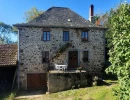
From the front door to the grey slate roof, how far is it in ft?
10.2

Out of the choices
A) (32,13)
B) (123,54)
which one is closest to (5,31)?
(32,13)

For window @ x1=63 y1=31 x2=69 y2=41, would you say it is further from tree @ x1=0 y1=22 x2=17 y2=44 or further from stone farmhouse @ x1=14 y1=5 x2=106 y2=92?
tree @ x1=0 y1=22 x2=17 y2=44

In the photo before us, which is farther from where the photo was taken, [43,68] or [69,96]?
[43,68]

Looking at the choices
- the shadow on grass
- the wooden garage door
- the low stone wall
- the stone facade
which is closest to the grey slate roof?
the stone facade

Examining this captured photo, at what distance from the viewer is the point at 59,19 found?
20.1 meters

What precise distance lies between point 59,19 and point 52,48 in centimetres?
363

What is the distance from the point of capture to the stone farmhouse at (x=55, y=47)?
18547mm

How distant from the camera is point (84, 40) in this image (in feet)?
65.5

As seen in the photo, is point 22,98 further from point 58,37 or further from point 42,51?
point 58,37

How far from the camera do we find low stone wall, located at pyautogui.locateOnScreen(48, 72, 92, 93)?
16.2 metres

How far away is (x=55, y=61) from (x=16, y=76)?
4710 mm

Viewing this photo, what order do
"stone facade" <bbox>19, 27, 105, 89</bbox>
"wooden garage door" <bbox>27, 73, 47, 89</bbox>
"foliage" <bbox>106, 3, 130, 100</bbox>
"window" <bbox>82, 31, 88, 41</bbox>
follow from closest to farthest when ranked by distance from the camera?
"foliage" <bbox>106, 3, 130, 100</bbox> → "stone facade" <bbox>19, 27, 105, 89</bbox> → "wooden garage door" <bbox>27, 73, 47, 89</bbox> → "window" <bbox>82, 31, 88, 41</bbox>

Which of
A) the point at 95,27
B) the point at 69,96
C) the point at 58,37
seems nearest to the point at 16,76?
the point at 58,37

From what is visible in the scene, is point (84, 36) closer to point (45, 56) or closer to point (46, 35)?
point (46, 35)
